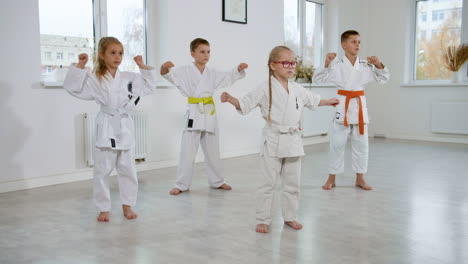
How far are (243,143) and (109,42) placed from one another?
9.66 feet

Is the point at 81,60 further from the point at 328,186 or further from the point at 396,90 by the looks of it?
the point at 396,90

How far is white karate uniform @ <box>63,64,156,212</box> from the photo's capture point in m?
2.65

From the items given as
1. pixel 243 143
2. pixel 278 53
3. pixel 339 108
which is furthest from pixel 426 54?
pixel 278 53

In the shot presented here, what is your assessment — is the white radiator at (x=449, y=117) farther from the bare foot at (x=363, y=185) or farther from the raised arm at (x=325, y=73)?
the raised arm at (x=325, y=73)

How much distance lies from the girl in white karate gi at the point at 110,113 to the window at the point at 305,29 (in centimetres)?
386

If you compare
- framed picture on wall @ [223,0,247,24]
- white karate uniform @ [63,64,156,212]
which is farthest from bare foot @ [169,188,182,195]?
framed picture on wall @ [223,0,247,24]

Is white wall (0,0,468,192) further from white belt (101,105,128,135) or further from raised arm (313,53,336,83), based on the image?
raised arm (313,53,336,83)

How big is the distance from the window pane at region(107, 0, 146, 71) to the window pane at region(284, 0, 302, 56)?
234 cm

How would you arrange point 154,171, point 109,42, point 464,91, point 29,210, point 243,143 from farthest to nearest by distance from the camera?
point 464,91, point 243,143, point 154,171, point 29,210, point 109,42

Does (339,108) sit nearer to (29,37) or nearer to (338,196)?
(338,196)

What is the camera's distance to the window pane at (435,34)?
21.3 ft

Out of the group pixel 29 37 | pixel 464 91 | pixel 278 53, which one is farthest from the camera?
pixel 464 91

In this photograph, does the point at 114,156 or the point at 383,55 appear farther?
the point at 383,55

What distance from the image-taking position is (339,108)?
137 inches
